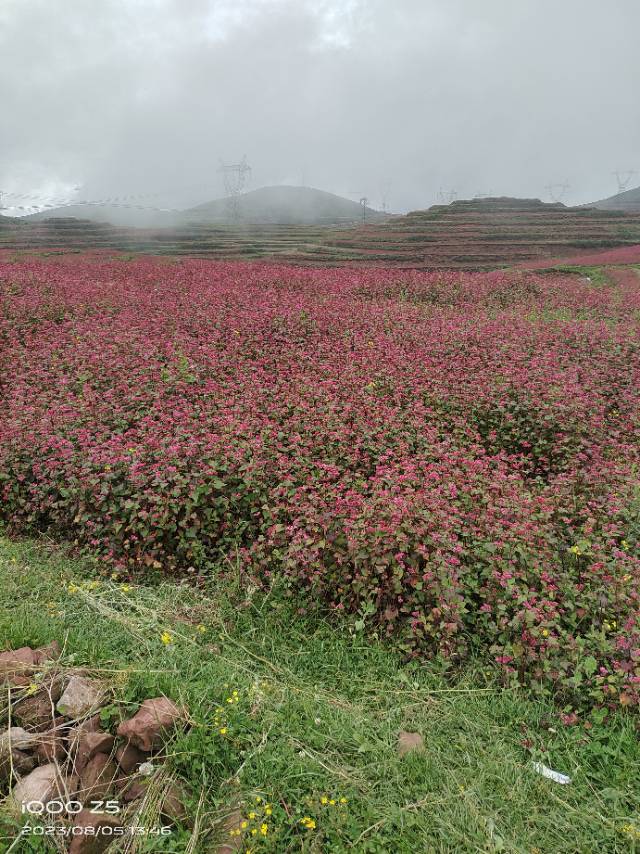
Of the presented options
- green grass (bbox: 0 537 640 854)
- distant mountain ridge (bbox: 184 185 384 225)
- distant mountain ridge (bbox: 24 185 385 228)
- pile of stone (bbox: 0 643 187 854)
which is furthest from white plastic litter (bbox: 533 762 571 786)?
distant mountain ridge (bbox: 184 185 384 225)

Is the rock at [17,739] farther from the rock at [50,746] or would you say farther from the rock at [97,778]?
the rock at [97,778]

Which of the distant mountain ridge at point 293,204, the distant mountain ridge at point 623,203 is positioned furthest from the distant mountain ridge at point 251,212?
the distant mountain ridge at point 623,203

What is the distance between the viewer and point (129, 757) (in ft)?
7.70

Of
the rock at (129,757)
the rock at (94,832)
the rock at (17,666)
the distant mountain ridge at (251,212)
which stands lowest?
the rock at (94,832)

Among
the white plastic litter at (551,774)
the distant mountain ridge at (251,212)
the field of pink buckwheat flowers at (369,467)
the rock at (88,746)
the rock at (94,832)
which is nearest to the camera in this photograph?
the rock at (94,832)

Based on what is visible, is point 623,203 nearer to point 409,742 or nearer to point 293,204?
point 293,204

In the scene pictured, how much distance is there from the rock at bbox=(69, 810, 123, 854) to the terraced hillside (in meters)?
28.3

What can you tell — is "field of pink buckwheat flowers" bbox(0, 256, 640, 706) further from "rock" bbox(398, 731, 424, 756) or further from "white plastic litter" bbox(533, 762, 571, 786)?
"rock" bbox(398, 731, 424, 756)

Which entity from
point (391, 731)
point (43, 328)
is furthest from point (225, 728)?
point (43, 328)

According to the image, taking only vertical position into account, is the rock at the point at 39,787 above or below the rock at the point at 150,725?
below

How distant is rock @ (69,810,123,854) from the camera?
2.09m

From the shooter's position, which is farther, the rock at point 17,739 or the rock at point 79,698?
the rock at point 79,698

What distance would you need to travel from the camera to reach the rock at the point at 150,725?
2357mm

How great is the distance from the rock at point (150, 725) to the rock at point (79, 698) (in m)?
0.21
